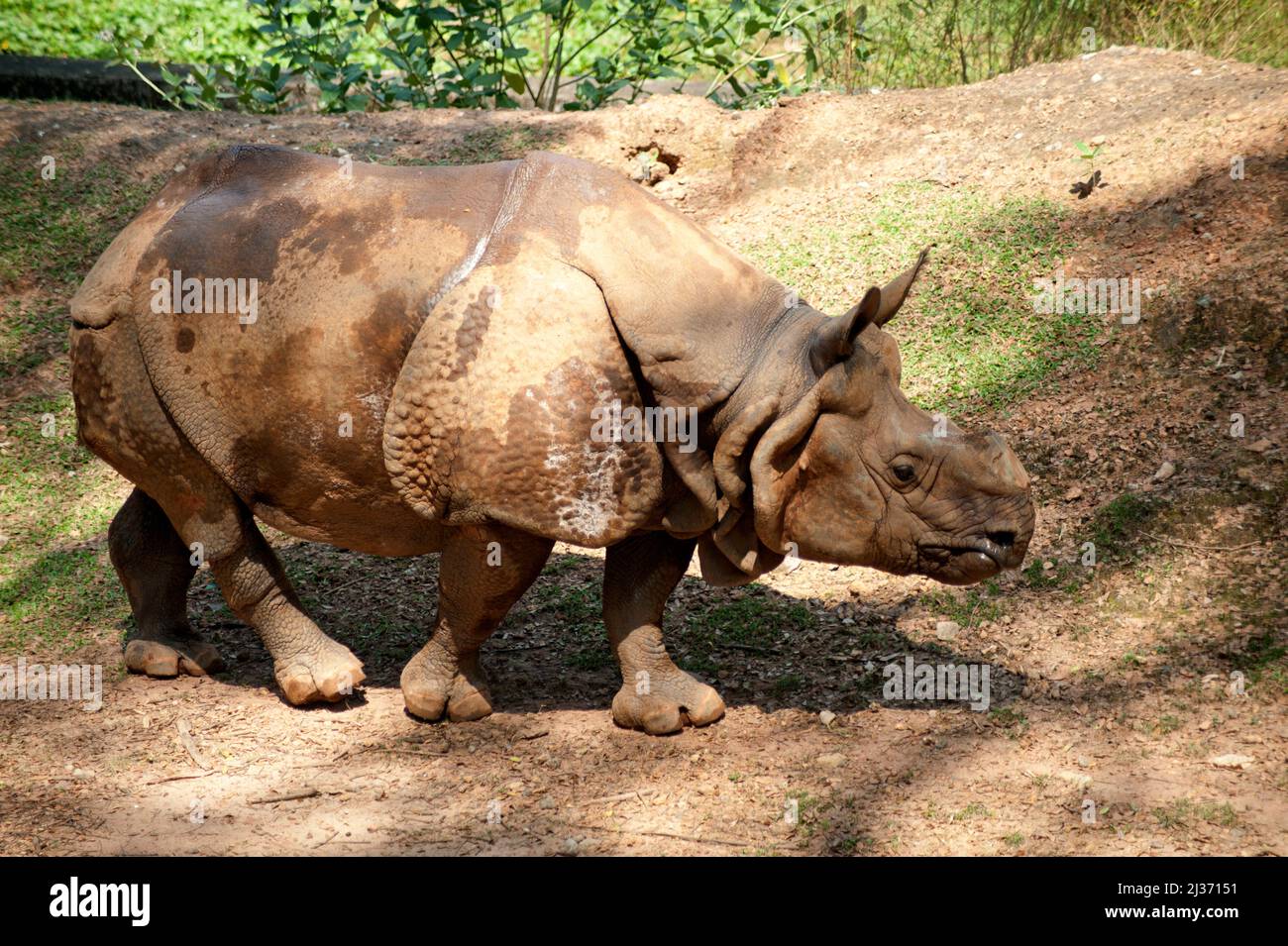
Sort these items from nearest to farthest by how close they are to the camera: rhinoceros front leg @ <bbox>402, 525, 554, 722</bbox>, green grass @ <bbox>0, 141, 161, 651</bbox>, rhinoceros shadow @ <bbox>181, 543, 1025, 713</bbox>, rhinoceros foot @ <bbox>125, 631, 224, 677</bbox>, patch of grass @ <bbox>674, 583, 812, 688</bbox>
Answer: rhinoceros front leg @ <bbox>402, 525, 554, 722</bbox> → rhinoceros shadow @ <bbox>181, 543, 1025, 713</bbox> → rhinoceros foot @ <bbox>125, 631, 224, 677</bbox> → patch of grass @ <bbox>674, 583, 812, 688</bbox> → green grass @ <bbox>0, 141, 161, 651</bbox>

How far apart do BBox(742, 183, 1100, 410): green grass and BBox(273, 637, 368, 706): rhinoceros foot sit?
11.6 ft

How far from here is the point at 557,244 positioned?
192 inches

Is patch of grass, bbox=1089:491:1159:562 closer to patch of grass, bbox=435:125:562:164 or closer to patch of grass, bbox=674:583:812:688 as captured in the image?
patch of grass, bbox=674:583:812:688

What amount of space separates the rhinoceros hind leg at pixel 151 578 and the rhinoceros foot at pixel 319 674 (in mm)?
569

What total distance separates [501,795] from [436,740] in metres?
0.52

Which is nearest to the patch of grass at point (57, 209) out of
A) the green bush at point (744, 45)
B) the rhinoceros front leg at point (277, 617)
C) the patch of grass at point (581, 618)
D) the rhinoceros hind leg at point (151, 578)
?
the green bush at point (744, 45)

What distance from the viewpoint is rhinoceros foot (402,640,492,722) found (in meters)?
5.44

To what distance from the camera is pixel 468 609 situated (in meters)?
5.27

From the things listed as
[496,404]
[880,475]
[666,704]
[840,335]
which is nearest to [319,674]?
[666,704]

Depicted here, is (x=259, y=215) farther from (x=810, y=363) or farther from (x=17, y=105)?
(x=17, y=105)

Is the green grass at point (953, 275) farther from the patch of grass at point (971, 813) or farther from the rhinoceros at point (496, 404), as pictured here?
the patch of grass at point (971, 813)

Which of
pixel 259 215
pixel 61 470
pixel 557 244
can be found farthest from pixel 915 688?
pixel 61 470

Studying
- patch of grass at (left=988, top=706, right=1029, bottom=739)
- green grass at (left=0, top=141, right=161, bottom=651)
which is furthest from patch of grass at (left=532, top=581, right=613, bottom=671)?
green grass at (left=0, top=141, right=161, bottom=651)

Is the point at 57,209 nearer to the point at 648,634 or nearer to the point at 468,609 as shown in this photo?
the point at 468,609
